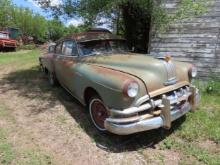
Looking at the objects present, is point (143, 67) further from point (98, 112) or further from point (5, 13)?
point (5, 13)

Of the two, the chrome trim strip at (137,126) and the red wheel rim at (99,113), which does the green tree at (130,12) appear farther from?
the chrome trim strip at (137,126)

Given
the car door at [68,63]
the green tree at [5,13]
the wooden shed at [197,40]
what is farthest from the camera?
the green tree at [5,13]

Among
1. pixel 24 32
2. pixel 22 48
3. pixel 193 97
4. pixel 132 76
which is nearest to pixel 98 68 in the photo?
pixel 132 76

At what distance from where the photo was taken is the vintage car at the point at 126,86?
4.30 meters

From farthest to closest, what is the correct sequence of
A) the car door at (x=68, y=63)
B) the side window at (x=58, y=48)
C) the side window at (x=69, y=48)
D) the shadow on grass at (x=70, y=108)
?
the side window at (x=58, y=48) < the side window at (x=69, y=48) < the car door at (x=68, y=63) < the shadow on grass at (x=70, y=108)

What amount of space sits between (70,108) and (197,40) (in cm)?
386

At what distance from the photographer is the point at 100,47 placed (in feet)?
20.5

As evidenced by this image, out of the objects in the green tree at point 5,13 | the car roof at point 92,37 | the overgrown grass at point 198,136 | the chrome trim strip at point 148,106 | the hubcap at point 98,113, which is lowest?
the overgrown grass at point 198,136

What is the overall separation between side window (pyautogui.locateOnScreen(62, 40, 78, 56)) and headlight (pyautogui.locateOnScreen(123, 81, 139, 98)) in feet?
7.10

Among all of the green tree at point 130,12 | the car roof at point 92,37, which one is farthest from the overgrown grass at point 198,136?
the green tree at point 130,12

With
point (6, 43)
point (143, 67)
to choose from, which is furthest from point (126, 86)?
point (6, 43)

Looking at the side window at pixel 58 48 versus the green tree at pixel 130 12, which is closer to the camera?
the side window at pixel 58 48

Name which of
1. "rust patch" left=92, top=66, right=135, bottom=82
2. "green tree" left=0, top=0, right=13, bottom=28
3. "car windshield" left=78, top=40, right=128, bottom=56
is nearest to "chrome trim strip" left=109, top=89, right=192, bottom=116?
"rust patch" left=92, top=66, right=135, bottom=82

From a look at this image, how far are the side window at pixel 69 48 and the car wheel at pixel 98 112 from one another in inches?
55.2
